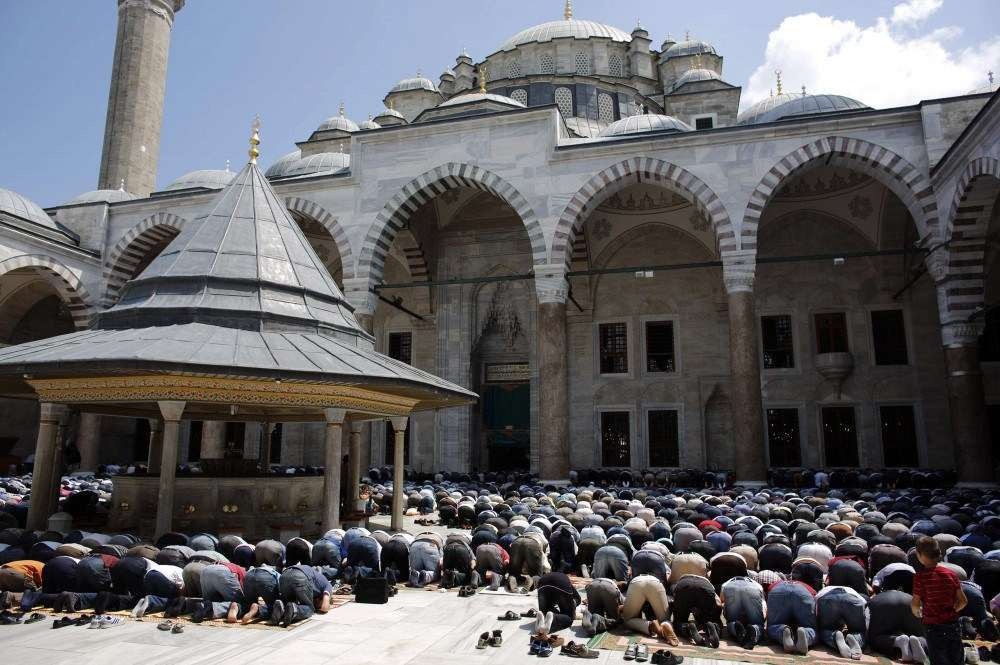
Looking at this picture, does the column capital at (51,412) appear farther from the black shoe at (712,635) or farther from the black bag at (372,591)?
the black shoe at (712,635)

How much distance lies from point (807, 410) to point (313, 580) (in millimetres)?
14708

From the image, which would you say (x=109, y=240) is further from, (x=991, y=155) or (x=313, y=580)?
(x=991, y=155)

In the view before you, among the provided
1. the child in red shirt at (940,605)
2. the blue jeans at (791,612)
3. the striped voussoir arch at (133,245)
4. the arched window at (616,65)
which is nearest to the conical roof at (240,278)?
the blue jeans at (791,612)

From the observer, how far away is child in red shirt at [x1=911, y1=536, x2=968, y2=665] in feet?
11.0

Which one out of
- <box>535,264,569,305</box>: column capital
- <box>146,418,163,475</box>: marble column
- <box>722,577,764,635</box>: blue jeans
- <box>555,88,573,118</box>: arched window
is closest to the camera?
<box>722,577,764,635</box>: blue jeans

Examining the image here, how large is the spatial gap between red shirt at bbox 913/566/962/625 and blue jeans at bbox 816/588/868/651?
74 cm

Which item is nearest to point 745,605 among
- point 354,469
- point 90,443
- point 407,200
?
point 354,469

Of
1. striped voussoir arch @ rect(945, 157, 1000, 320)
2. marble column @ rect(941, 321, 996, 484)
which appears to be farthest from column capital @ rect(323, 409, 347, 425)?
marble column @ rect(941, 321, 996, 484)

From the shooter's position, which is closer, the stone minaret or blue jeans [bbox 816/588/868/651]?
blue jeans [bbox 816/588/868/651]

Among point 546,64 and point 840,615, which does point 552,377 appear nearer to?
point 840,615

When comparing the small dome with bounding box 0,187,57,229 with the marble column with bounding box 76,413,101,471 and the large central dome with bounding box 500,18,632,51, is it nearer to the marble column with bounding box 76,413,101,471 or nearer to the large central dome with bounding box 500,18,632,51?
the marble column with bounding box 76,413,101,471

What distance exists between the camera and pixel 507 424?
745 inches

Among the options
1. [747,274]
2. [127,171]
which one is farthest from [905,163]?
[127,171]

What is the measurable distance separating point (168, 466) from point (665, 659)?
498 cm
